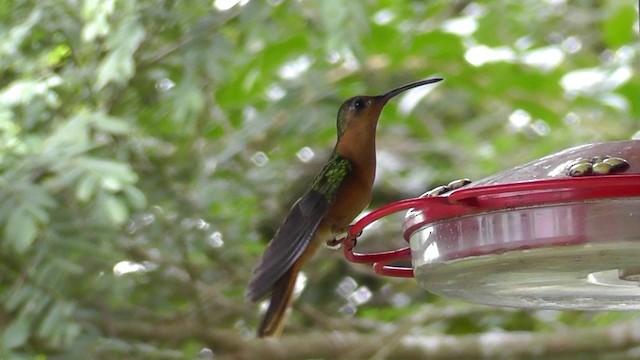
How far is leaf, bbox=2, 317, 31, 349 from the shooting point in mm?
2812

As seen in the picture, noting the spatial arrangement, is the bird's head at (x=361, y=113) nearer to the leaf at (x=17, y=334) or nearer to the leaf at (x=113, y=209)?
the leaf at (x=113, y=209)

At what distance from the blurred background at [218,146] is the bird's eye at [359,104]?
0.23 m

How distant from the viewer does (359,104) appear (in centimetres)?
239

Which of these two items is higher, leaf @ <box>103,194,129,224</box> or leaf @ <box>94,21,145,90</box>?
leaf @ <box>94,21,145,90</box>

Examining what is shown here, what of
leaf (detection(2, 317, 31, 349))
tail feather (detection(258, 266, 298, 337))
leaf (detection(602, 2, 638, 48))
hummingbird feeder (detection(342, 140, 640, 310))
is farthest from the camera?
leaf (detection(602, 2, 638, 48))

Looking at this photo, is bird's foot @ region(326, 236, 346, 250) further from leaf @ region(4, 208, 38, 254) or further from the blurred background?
leaf @ region(4, 208, 38, 254)

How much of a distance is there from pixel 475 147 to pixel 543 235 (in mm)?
3304

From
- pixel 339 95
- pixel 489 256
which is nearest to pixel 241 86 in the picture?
pixel 339 95

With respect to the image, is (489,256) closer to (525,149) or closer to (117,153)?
(117,153)

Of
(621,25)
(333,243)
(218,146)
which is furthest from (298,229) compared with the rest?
(621,25)

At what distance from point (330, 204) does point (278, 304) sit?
0.29m

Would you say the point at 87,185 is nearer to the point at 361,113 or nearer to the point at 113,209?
the point at 113,209

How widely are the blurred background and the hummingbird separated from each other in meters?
0.32

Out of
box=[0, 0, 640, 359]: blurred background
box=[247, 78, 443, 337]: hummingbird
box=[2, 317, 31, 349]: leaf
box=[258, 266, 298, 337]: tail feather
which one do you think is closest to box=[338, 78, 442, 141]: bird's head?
box=[247, 78, 443, 337]: hummingbird
